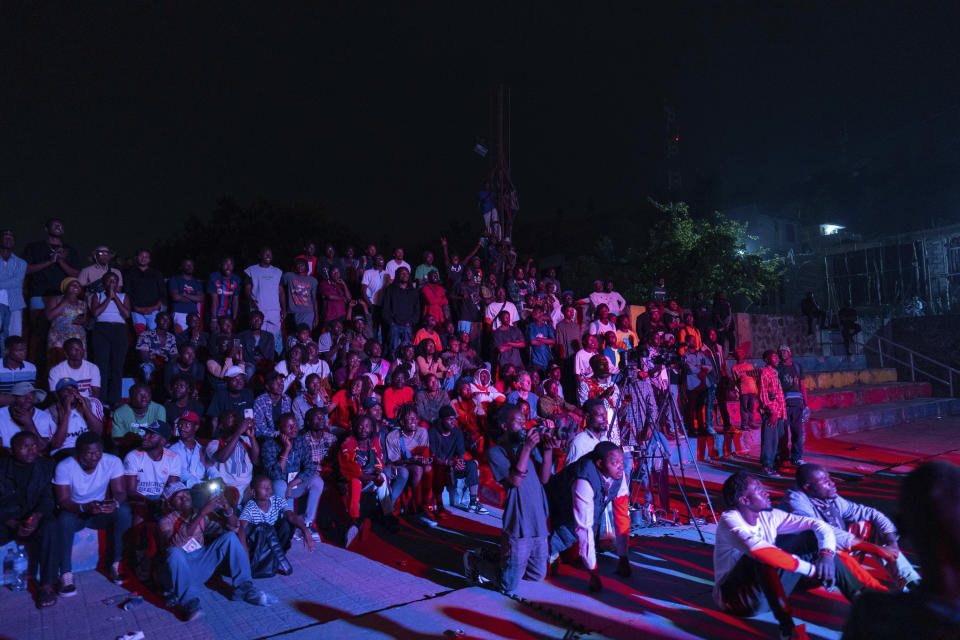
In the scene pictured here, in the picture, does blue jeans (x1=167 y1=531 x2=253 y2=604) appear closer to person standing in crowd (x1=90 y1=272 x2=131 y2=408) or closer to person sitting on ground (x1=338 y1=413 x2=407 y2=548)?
person sitting on ground (x1=338 y1=413 x2=407 y2=548)

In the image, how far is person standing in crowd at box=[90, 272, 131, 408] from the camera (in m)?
8.30

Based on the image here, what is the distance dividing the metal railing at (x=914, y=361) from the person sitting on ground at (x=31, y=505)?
22.6m

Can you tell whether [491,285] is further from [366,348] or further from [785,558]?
[785,558]

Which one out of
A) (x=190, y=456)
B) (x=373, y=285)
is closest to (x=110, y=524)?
(x=190, y=456)

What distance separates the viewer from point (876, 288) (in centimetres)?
3206

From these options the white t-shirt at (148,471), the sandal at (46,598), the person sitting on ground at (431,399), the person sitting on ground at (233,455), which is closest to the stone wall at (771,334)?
the person sitting on ground at (431,399)

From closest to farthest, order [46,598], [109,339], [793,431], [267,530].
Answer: [46,598] < [267,530] < [109,339] < [793,431]

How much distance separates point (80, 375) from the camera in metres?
7.59

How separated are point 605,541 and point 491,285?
6.58 meters

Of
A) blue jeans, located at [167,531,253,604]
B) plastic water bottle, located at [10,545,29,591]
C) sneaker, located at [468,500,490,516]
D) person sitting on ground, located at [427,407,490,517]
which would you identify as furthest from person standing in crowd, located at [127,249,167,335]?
sneaker, located at [468,500,490,516]

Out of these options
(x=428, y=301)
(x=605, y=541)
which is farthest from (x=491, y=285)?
(x=605, y=541)

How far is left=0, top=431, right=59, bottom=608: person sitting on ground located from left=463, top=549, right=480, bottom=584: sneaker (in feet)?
11.8

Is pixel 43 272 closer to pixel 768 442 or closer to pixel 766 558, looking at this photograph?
pixel 766 558

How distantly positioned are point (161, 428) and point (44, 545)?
182cm
